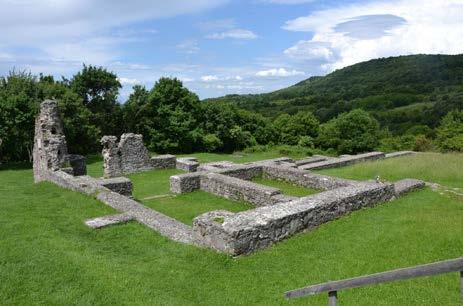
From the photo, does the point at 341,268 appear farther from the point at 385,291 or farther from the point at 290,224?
the point at 290,224

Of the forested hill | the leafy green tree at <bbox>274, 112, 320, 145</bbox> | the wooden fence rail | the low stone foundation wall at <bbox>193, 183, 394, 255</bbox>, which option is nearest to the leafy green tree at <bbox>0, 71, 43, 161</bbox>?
the low stone foundation wall at <bbox>193, 183, 394, 255</bbox>

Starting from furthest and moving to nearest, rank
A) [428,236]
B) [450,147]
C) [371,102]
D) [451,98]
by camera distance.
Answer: [371,102], [451,98], [450,147], [428,236]

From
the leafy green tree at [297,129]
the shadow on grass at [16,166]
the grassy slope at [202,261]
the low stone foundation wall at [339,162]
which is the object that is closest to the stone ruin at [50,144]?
the grassy slope at [202,261]

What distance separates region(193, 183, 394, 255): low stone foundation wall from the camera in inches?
342

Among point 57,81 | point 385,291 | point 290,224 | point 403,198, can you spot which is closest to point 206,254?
point 290,224

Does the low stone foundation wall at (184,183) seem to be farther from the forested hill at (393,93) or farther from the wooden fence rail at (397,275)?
the forested hill at (393,93)

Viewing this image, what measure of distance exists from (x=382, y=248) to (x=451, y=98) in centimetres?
8253

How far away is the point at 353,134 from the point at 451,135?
33.1 feet

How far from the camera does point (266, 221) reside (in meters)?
9.14

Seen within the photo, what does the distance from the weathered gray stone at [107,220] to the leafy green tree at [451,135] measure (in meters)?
35.2

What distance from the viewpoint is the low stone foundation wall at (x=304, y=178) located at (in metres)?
15.5

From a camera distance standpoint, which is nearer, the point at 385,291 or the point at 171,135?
the point at 385,291

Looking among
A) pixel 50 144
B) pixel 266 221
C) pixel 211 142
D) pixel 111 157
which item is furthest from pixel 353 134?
pixel 266 221

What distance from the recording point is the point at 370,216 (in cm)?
1135
